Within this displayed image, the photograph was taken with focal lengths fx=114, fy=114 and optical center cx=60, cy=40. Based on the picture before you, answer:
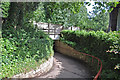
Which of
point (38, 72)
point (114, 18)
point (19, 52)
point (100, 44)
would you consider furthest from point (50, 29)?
point (19, 52)

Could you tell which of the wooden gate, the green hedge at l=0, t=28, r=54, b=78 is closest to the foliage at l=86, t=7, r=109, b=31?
the wooden gate

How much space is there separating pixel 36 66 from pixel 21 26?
99.3 inches

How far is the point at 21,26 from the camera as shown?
6.55 metres

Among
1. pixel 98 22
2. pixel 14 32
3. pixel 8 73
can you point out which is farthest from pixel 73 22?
pixel 8 73

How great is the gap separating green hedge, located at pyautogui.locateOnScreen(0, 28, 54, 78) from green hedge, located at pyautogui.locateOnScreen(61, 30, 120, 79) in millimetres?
3321

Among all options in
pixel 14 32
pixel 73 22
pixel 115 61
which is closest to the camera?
pixel 115 61

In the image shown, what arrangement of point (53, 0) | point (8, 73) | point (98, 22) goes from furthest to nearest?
point (98, 22) < point (53, 0) < point (8, 73)

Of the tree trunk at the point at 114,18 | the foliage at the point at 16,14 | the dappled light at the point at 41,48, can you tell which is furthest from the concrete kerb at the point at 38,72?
the tree trunk at the point at 114,18

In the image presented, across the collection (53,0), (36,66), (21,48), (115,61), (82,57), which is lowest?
(82,57)

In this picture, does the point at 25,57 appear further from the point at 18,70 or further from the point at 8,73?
the point at 8,73

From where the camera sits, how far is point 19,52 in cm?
504

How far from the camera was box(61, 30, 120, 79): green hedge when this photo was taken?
16.5 feet

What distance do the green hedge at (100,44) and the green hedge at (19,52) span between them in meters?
3.32

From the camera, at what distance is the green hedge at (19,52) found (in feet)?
14.3
